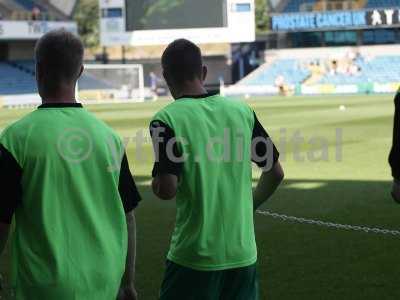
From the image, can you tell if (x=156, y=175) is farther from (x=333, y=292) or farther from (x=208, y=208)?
(x=333, y=292)

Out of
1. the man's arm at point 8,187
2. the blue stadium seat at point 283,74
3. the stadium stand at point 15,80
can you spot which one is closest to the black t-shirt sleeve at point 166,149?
the man's arm at point 8,187

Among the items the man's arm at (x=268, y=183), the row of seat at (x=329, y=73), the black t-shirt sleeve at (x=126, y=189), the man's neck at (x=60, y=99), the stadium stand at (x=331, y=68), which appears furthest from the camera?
the stadium stand at (x=331, y=68)

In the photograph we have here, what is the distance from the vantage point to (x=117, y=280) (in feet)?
9.87

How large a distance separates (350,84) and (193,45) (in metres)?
51.4

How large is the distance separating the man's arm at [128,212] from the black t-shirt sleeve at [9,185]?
1.25 ft

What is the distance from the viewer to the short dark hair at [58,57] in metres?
2.90

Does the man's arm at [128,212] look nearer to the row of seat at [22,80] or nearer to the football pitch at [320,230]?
the football pitch at [320,230]

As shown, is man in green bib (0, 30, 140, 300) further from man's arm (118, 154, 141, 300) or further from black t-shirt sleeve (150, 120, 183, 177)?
black t-shirt sleeve (150, 120, 183, 177)

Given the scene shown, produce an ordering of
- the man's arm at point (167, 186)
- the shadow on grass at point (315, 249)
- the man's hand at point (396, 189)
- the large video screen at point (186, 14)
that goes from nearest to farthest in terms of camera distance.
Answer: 1. the man's arm at point (167, 186)
2. the man's hand at point (396, 189)
3. the shadow on grass at point (315, 249)
4. the large video screen at point (186, 14)

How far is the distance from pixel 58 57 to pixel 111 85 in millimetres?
53643

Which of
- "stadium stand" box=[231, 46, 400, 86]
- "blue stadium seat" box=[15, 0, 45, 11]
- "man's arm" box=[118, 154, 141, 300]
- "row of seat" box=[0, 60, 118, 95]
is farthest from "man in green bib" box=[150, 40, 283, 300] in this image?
"blue stadium seat" box=[15, 0, 45, 11]

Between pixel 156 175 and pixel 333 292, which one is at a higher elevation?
pixel 156 175

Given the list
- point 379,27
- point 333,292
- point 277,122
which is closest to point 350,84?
point 379,27

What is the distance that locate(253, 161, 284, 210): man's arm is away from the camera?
373cm
